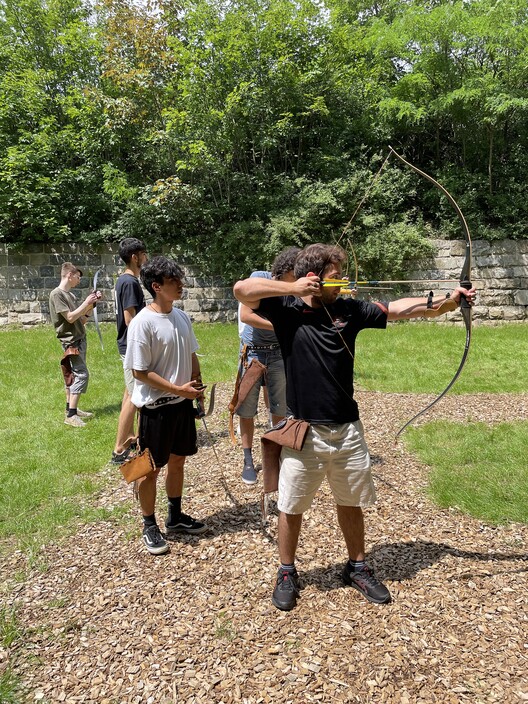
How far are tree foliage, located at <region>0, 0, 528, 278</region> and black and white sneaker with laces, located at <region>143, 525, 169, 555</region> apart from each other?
1004 cm

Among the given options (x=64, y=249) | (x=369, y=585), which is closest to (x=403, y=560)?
(x=369, y=585)

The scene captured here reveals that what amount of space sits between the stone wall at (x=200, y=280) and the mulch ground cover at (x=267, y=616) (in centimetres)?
989

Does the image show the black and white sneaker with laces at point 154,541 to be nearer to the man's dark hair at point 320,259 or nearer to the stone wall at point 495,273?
the man's dark hair at point 320,259

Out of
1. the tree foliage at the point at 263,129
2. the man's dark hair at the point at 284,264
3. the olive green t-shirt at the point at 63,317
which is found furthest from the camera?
the tree foliage at the point at 263,129

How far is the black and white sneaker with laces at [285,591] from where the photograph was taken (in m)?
2.73

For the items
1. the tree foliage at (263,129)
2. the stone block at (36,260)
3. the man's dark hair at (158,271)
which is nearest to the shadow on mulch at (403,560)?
the man's dark hair at (158,271)

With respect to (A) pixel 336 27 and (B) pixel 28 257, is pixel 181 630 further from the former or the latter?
(A) pixel 336 27

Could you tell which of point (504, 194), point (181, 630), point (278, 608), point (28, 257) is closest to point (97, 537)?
point (181, 630)

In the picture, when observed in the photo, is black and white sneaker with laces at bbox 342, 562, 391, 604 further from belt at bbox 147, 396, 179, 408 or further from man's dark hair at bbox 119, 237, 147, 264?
man's dark hair at bbox 119, 237, 147, 264

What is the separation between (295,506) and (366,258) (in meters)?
10.7

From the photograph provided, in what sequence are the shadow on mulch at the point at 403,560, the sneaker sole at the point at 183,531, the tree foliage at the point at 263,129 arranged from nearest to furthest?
the shadow on mulch at the point at 403,560 → the sneaker sole at the point at 183,531 → the tree foliage at the point at 263,129

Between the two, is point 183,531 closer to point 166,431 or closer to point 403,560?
point 166,431

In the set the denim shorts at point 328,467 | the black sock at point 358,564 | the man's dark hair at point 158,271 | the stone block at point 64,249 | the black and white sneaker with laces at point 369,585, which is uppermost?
the stone block at point 64,249

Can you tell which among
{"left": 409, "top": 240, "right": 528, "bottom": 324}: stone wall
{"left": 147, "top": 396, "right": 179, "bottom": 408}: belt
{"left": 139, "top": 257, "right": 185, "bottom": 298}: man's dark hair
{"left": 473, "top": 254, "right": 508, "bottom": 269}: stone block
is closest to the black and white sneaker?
{"left": 147, "top": 396, "right": 179, "bottom": 408}: belt
